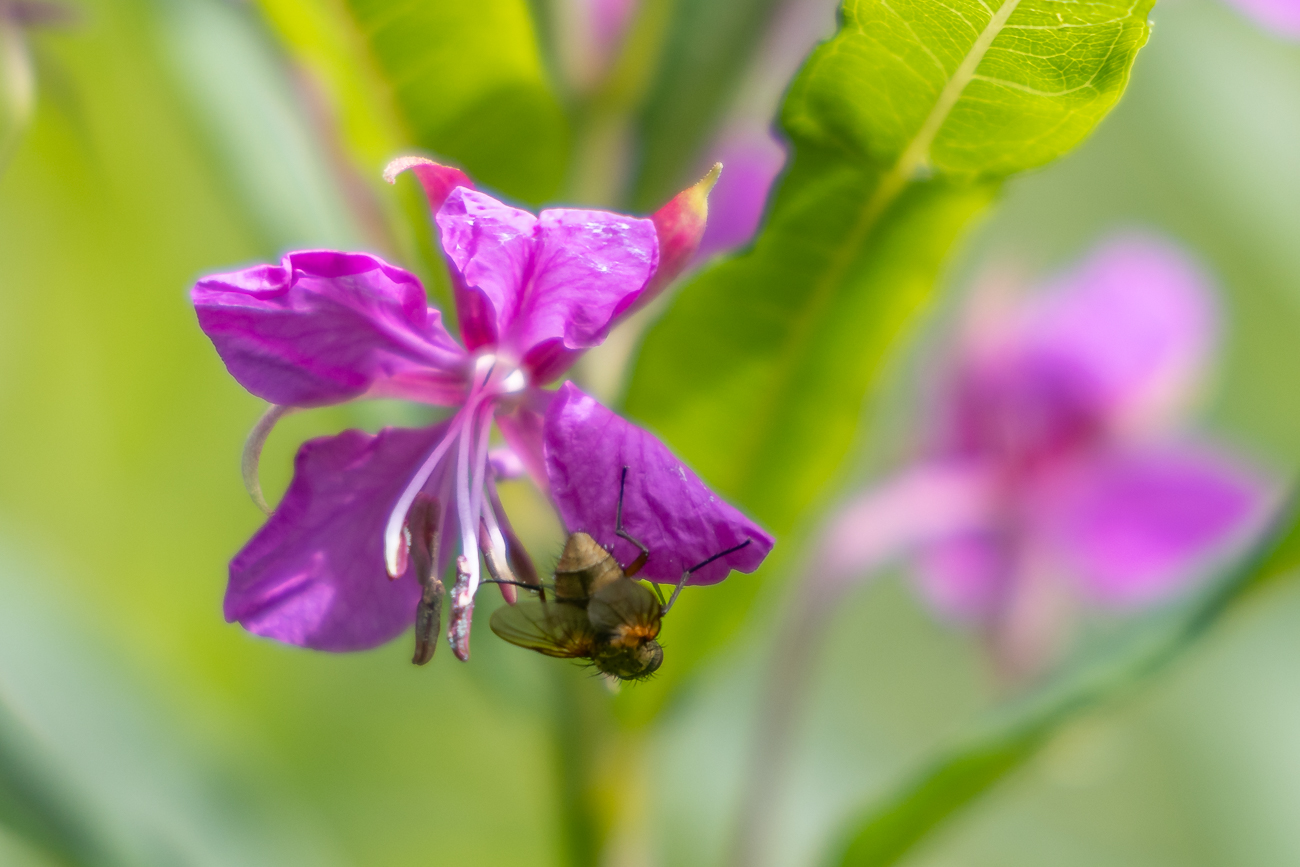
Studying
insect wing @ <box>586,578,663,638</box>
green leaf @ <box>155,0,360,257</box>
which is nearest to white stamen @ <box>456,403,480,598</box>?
insect wing @ <box>586,578,663,638</box>

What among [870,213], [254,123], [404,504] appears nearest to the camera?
[404,504]

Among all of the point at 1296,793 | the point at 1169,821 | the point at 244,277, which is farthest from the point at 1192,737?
the point at 244,277

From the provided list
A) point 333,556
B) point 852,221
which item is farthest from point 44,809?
point 852,221

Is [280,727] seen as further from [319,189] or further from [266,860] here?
[319,189]

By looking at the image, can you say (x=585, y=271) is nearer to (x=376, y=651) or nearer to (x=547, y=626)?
(x=547, y=626)

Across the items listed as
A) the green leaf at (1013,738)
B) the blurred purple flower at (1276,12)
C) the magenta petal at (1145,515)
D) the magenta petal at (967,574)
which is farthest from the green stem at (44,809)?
the blurred purple flower at (1276,12)

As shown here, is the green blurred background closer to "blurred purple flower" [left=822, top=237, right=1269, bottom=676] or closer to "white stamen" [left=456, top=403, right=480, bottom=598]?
"blurred purple flower" [left=822, top=237, right=1269, bottom=676]
